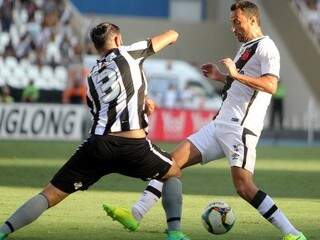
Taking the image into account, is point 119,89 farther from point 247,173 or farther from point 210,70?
point 247,173

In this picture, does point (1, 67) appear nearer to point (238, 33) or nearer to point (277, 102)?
point (277, 102)

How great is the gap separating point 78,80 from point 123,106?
26600 mm

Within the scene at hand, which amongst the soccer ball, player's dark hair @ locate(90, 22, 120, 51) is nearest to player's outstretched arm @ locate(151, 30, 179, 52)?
player's dark hair @ locate(90, 22, 120, 51)

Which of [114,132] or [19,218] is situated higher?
[114,132]

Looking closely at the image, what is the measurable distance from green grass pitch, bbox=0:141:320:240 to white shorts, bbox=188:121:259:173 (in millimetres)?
813

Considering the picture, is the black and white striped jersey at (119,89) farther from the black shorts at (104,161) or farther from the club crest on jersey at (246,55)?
the club crest on jersey at (246,55)

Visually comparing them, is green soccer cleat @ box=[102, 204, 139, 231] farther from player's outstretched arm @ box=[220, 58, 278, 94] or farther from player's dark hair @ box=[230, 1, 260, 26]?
player's dark hair @ box=[230, 1, 260, 26]

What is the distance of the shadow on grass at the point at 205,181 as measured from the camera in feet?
58.0

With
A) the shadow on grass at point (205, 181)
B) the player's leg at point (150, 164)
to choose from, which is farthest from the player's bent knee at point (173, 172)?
the shadow on grass at point (205, 181)

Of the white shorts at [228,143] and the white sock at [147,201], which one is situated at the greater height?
the white shorts at [228,143]

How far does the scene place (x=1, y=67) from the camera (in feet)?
128

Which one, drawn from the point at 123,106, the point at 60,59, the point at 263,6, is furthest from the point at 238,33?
the point at 263,6

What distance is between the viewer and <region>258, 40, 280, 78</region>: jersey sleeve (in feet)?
36.6

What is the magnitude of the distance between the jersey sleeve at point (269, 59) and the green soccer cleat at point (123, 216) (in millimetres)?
1882
